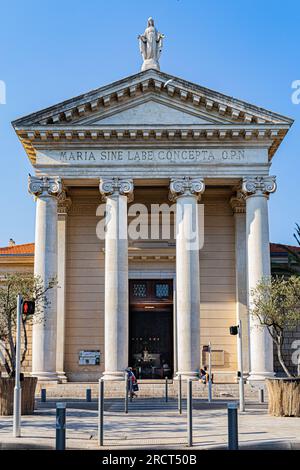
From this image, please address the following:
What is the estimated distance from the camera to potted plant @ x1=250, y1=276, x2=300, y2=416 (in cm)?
1881

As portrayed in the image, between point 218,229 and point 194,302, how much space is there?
593 cm

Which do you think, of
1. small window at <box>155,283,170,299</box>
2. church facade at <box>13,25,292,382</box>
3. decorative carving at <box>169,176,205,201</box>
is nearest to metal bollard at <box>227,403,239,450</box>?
church facade at <box>13,25,292,382</box>

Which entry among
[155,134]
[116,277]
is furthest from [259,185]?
[116,277]

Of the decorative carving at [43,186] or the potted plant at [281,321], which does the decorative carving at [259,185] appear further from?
the decorative carving at [43,186]

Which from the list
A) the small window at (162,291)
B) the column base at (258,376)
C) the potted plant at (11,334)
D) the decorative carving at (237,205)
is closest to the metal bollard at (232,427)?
the potted plant at (11,334)

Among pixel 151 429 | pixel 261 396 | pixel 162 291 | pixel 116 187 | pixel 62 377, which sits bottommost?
pixel 151 429

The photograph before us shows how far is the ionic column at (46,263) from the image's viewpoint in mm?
28406

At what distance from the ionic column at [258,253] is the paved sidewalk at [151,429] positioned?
628 centimetres

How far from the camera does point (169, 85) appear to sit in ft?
98.6

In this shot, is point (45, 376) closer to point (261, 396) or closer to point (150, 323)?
point (150, 323)

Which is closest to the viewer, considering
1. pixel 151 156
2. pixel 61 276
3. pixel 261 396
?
pixel 261 396

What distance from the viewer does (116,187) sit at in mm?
29734

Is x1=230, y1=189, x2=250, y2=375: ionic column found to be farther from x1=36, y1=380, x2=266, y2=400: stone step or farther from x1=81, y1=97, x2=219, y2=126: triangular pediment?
x1=81, y1=97, x2=219, y2=126: triangular pediment

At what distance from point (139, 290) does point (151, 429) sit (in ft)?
58.5
